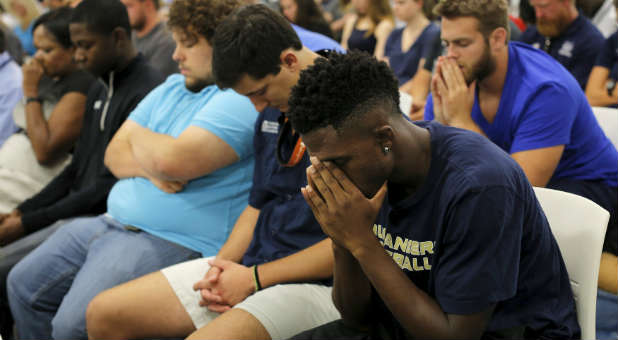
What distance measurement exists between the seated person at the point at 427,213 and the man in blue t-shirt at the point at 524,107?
0.74m

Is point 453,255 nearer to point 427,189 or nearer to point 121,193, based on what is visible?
point 427,189

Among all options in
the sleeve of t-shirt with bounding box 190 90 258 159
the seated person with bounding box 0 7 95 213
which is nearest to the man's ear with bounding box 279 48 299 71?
the sleeve of t-shirt with bounding box 190 90 258 159

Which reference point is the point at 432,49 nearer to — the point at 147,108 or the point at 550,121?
the point at 550,121

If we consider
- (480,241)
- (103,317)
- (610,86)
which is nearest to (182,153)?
(103,317)

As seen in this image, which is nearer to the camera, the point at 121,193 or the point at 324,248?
the point at 324,248

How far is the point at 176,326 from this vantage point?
1.66 metres

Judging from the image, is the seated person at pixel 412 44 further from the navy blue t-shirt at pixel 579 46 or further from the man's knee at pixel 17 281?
the man's knee at pixel 17 281

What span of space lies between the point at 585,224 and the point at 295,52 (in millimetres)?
894

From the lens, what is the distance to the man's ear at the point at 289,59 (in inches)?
63.6

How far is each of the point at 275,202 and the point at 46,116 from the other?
1.70 metres

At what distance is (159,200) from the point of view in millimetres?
1998

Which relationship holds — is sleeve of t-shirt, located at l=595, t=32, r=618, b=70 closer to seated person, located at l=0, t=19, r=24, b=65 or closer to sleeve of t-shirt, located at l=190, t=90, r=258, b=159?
sleeve of t-shirt, located at l=190, t=90, r=258, b=159

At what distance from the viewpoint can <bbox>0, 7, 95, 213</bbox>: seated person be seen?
2.71 m

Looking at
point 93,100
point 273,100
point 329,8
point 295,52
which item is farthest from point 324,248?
point 329,8
